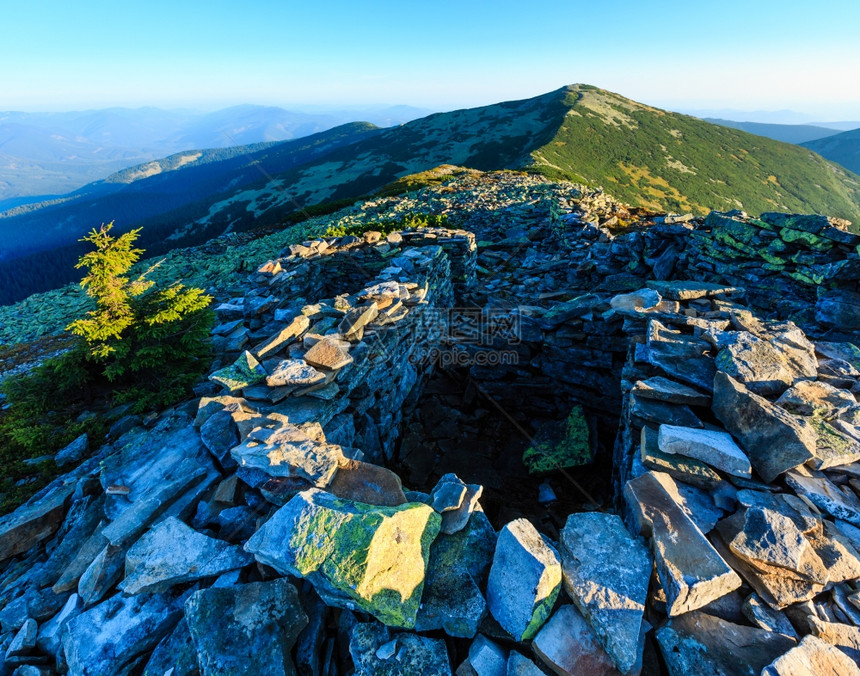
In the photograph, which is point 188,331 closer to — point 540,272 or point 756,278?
point 540,272

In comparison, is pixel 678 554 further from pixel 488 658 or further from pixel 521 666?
pixel 488 658

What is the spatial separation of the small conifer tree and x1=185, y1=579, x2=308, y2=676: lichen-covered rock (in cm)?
467

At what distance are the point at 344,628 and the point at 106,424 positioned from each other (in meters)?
5.83

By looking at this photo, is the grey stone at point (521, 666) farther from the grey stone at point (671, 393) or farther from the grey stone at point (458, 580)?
the grey stone at point (671, 393)

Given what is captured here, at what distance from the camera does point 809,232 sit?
9547mm

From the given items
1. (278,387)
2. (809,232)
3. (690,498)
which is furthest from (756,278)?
(278,387)

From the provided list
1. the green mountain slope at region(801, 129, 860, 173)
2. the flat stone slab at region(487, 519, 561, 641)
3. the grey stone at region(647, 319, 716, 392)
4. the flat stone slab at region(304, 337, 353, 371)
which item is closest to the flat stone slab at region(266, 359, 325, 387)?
the flat stone slab at region(304, 337, 353, 371)

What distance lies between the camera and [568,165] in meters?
77.9

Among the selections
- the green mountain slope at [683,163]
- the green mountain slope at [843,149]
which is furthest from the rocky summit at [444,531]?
the green mountain slope at [843,149]

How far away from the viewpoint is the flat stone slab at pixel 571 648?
262 cm

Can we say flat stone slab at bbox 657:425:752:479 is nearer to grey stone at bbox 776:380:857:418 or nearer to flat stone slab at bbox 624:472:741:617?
flat stone slab at bbox 624:472:741:617

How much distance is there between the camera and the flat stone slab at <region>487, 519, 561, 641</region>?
111 inches

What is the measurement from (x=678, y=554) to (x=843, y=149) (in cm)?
26892

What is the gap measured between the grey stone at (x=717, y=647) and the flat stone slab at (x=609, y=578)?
0.22m
